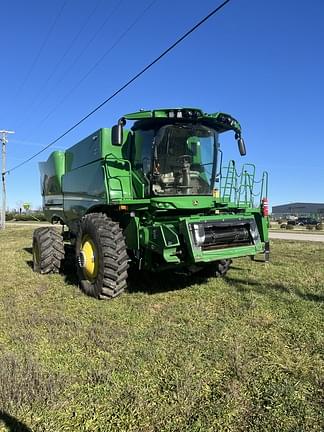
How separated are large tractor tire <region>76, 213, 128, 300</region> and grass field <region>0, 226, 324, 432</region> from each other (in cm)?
25

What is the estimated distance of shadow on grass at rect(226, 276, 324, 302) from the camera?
6.68 m

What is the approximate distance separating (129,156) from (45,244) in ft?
10.7

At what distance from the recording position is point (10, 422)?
3.20 metres

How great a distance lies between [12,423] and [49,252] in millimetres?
6638

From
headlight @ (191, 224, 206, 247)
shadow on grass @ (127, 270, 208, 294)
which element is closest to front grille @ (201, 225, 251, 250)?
headlight @ (191, 224, 206, 247)

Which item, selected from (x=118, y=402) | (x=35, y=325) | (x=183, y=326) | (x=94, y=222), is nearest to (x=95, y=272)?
(x=94, y=222)

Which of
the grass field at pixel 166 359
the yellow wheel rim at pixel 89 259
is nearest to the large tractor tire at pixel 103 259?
the yellow wheel rim at pixel 89 259

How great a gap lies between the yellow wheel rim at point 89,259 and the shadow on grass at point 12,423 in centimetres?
410

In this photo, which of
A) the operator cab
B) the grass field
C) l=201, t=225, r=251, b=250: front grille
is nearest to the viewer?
the grass field

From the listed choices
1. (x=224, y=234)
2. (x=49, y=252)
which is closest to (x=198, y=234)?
(x=224, y=234)

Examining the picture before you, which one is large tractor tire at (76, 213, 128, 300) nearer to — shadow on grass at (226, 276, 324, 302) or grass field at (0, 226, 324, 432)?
grass field at (0, 226, 324, 432)

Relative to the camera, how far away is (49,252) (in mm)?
9633

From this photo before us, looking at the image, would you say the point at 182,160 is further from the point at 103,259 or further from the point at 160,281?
the point at 160,281

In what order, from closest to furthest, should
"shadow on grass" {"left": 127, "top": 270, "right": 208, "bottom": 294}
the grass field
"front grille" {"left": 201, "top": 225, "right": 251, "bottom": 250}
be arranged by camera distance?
the grass field < "front grille" {"left": 201, "top": 225, "right": 251, "bottom": 250} < "shadow on grass" {"left": 127, "top": 270, "right": 208, "bottom": 294}
